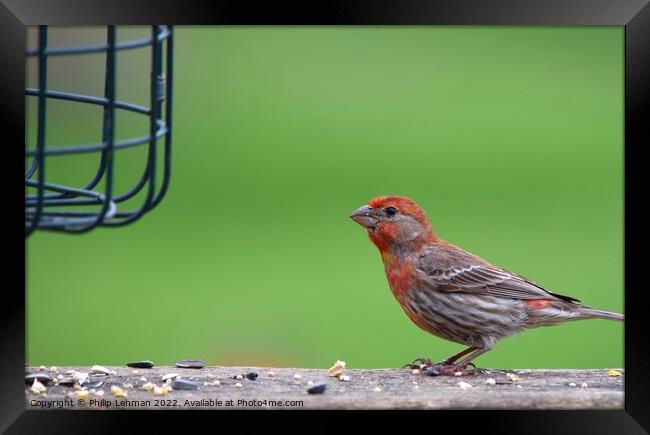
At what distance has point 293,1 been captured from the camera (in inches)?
185

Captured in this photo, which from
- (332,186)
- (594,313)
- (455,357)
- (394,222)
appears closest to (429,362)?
(455,357)

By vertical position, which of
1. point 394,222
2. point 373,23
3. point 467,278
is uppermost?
point 373,23

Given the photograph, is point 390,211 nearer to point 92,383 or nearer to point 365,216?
point 365,216

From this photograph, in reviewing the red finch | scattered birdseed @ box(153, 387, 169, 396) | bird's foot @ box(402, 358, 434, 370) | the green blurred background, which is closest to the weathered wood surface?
scattered birdseed @ box(153, 387, 169, 396)

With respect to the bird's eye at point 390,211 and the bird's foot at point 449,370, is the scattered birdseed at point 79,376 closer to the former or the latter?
the bird's foot at point 449,370

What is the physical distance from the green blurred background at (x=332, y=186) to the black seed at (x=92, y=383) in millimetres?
2210

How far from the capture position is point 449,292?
6.29m

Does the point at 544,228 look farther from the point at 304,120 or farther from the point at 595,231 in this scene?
the point at 304,120

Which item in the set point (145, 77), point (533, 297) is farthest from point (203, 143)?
point (533, 297)

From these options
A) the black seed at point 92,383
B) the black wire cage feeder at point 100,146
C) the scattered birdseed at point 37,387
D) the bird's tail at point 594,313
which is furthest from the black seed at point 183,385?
the bird's tail at point 594,313

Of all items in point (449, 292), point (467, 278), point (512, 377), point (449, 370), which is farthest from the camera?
point (467, 278)

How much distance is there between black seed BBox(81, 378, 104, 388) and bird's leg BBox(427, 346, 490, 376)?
1625 millimetres

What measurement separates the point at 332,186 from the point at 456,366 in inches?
215

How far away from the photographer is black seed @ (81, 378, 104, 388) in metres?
5.11
